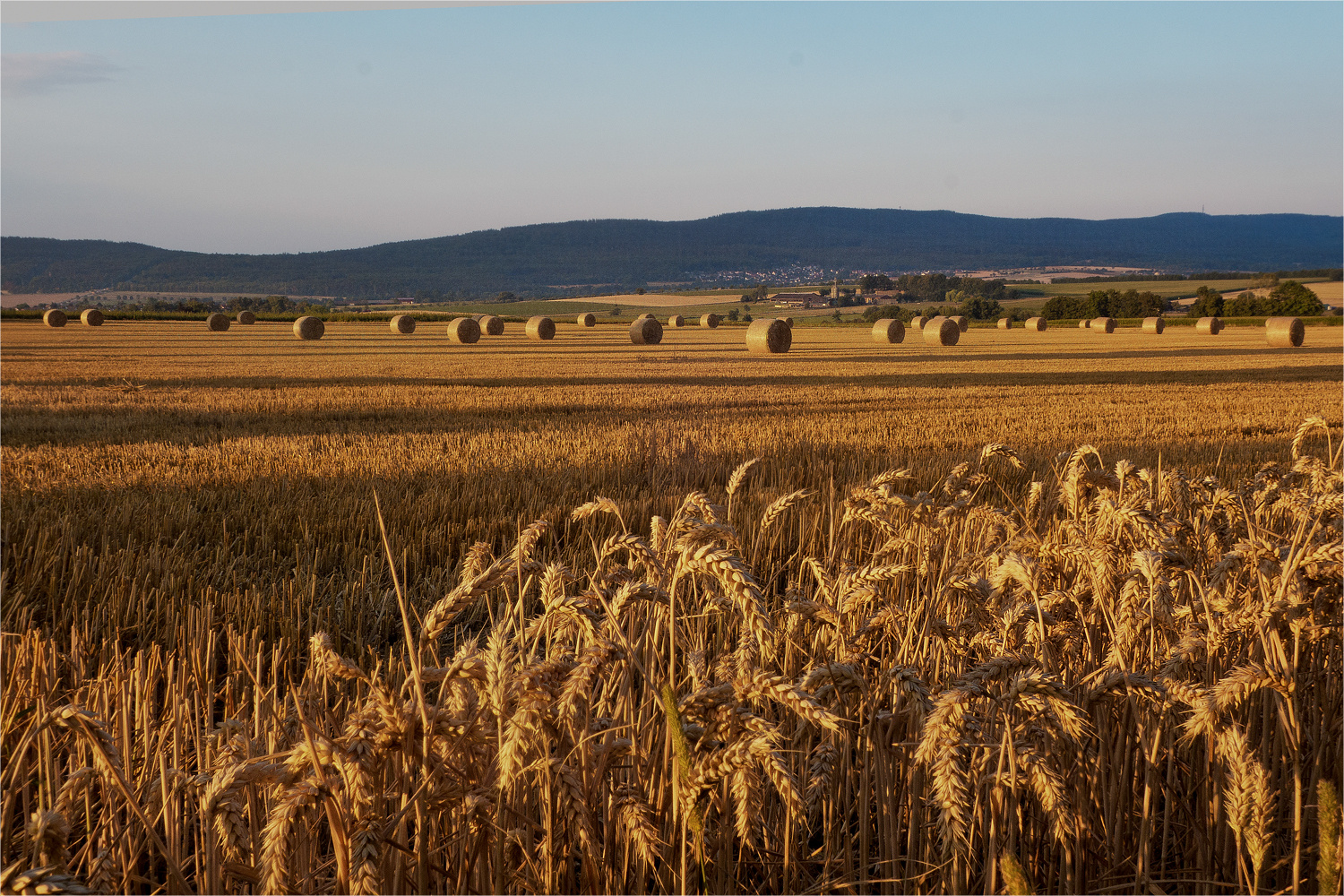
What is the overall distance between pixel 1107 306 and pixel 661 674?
80715 mm

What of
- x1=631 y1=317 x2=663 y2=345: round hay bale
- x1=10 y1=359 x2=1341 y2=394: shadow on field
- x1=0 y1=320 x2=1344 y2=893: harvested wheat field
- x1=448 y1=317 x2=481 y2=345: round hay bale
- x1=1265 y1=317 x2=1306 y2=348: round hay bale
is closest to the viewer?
x1=0 y1=320 x2=1344 y2=893: harvested wheat field

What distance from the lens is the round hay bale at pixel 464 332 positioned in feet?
128

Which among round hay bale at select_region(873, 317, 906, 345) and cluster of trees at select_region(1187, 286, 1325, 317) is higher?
cluster of trees at select_region(1187, 286, 1325, 317)

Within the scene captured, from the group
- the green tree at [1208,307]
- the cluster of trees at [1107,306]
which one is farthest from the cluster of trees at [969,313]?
the green tree at [1208,307]

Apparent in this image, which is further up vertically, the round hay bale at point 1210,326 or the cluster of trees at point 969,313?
the cluster of trees at point 969,313

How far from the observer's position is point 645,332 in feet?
125

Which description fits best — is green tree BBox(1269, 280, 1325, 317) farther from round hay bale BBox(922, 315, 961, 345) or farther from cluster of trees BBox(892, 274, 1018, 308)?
round hay bale BBox(922, 315, 961, 345)

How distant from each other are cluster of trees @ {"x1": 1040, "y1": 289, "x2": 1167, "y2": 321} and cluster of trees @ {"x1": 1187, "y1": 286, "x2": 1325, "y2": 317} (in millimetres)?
4376

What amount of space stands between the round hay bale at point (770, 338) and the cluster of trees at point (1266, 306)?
45.5 meters

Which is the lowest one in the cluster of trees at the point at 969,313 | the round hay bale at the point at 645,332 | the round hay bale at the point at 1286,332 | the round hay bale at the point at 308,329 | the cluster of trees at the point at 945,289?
the round hay bale at the point at 1286,332

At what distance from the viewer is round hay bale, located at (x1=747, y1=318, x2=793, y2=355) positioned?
32.4 metres

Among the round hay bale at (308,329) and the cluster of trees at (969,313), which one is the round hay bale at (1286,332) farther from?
the round hay bale at (308,329)

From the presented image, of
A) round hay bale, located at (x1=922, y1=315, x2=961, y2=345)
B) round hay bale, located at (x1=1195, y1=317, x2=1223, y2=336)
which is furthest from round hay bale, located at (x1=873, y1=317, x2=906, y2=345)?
round hay bale, located at (x1=1195, y1=317, x2=1223, y2=336)

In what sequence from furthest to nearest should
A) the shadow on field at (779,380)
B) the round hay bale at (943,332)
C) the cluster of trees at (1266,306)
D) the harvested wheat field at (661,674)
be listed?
the cluster of trees at (1266,306) → the round hay bale at (943,332) → the shadow on field at (779,380) → the harvested wheat field at (661,674)
